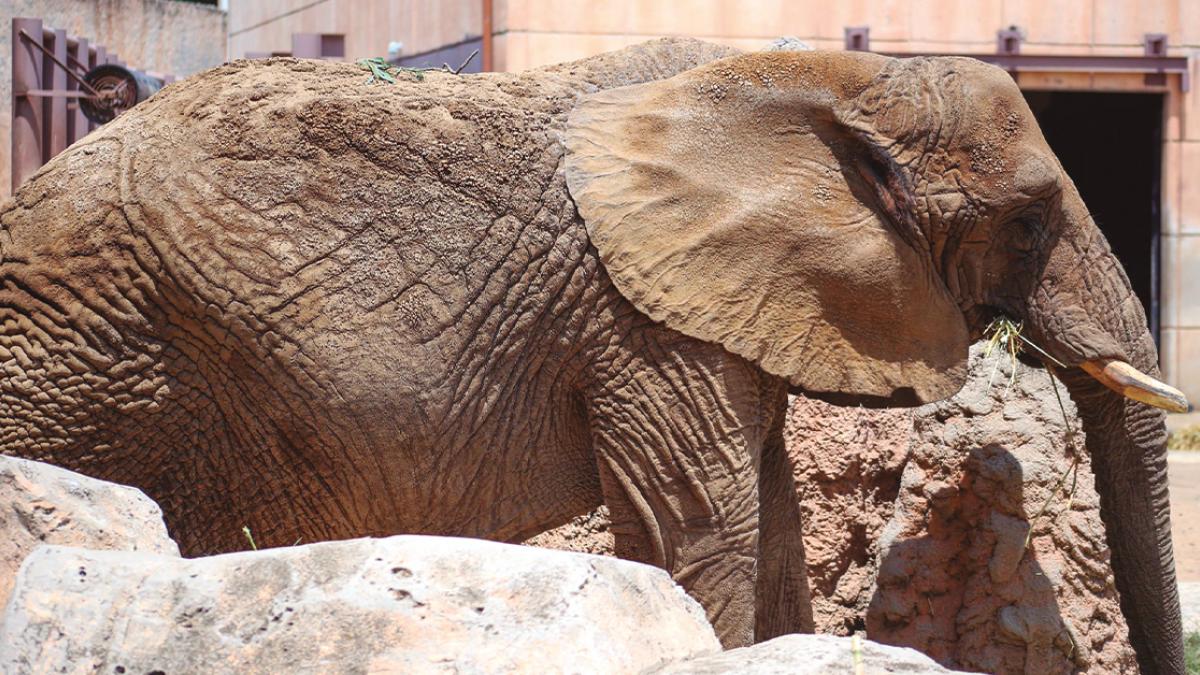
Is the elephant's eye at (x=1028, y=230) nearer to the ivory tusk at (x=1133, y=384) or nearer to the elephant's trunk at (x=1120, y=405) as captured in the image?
the elephant's trunk at (x=1120, y=405)

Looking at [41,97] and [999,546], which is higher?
[41,97]

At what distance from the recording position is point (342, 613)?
2.37 meters

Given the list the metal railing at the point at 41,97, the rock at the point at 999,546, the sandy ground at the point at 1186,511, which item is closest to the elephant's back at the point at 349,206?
the rock at the point at 999,546

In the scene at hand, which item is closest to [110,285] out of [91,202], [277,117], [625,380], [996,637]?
[91,202]

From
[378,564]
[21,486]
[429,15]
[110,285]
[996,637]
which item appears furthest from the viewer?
[429,15]

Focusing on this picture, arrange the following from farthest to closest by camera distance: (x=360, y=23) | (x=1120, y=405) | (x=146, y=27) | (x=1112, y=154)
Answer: (x=146, y=27) < (x=1112, y=154) < (x=360, y=23) < (x=1120, y=405)

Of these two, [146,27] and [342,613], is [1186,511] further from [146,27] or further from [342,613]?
[146,27]

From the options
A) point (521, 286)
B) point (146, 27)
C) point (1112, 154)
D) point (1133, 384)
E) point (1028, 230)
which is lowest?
point (1112, 154)

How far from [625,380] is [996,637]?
5.86 feet

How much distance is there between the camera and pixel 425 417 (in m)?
4.15

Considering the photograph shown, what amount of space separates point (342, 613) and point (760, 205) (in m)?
2.06

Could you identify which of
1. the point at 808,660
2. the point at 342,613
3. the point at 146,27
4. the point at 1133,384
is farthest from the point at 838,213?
the point at 146,27

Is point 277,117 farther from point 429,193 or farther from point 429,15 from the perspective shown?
point 429,15

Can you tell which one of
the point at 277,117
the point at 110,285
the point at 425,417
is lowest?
the point at 425,417
